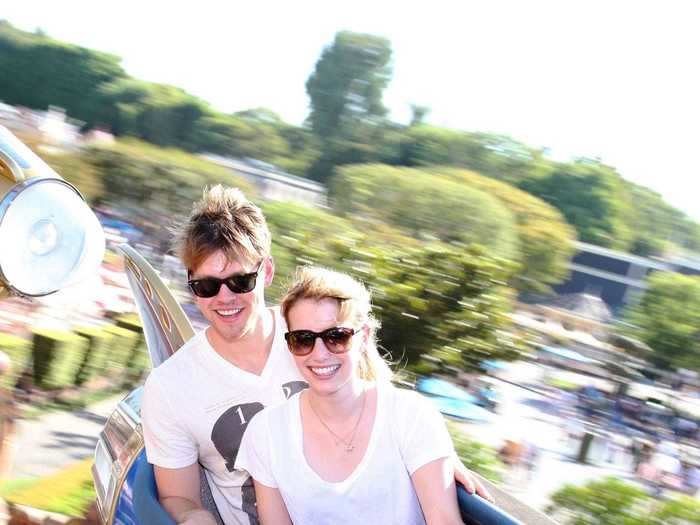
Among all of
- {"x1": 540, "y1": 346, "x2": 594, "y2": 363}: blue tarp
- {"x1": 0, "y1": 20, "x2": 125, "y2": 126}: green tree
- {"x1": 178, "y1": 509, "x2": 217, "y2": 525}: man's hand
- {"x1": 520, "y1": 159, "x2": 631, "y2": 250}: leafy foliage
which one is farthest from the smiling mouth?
{"x1": 0, "y1": 20, "x2": 125, "y2": 126}: green tree

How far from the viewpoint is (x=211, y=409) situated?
1583mm

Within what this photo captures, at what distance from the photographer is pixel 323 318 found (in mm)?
1493

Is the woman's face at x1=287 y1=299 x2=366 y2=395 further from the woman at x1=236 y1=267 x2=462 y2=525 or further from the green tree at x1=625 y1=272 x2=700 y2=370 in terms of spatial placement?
the green tree at x1=625 y1=272 x2=700 y2=370

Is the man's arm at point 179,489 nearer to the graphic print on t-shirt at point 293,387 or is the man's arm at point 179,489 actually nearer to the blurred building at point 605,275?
the graphic print on t-shirt at point 293,387

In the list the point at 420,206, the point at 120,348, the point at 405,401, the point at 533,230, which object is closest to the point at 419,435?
the point at 405,401

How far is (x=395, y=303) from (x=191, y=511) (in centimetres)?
420

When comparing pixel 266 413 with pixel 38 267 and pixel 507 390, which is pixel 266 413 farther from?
pixel 507 390

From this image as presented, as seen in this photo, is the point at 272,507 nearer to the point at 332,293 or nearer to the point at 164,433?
the point at 164,433

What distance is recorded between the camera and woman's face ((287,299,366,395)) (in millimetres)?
1475

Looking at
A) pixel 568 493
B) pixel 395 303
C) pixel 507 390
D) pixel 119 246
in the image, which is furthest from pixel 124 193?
pixel 119 246

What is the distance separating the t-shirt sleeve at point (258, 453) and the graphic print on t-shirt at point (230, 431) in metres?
0.09

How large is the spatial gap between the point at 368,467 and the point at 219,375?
13.9 inches

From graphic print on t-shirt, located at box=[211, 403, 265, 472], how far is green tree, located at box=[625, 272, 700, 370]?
47.2ft

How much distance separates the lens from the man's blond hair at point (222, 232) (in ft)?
5.24
